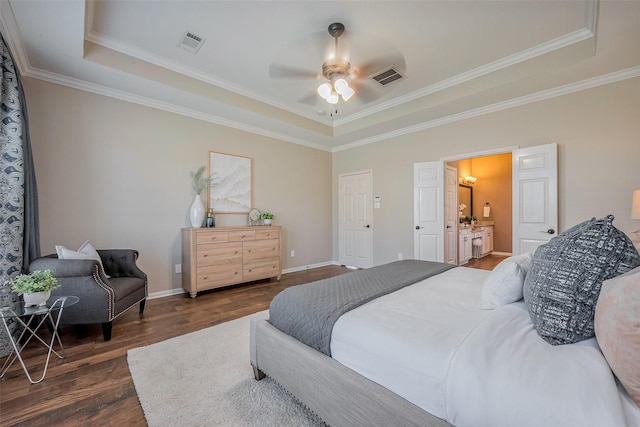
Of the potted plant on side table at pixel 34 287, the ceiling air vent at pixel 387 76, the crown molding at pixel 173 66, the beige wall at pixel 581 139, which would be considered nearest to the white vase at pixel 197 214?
the crown molding at pixel 173 66

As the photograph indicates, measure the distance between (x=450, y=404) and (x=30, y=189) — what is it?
371 cm

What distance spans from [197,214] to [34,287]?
2.07 metres

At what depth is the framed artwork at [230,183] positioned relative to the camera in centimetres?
428

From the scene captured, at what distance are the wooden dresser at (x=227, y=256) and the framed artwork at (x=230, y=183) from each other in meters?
0.53

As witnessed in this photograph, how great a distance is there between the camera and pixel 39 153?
2.98 metres

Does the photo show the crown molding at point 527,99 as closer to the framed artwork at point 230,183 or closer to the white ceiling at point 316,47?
the white ceiling at point 316,47

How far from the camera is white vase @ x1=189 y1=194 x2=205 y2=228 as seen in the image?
3.85 meters

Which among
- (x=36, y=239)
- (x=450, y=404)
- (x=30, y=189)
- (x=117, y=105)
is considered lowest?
(x=450, y=404)

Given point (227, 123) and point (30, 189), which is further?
point (227, 123)

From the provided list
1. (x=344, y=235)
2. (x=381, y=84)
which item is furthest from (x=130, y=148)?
(x=344, y=235)

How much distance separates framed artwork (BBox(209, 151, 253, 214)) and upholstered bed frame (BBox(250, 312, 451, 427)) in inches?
117

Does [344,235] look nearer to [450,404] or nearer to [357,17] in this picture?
[357,17]

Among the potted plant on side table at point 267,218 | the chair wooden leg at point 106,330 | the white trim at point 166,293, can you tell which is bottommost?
the white trim at point 166,293

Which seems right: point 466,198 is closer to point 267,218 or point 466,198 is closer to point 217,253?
point 267,218
